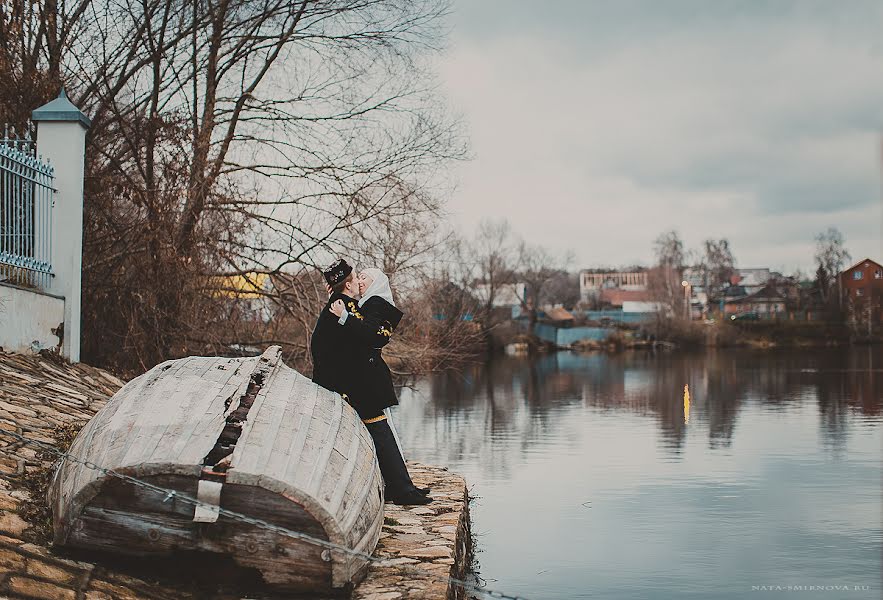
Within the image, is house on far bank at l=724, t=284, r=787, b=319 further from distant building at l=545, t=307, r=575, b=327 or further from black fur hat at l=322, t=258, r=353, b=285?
black fur hat at l=322, t=258, r=353, b=285

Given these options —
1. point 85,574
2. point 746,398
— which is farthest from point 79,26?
point 746,398

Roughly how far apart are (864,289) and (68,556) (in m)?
103

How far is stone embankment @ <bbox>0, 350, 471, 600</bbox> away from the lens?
16.4 feet

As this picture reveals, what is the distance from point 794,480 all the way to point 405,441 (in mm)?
7542

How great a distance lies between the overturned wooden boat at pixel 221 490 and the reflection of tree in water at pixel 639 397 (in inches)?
413

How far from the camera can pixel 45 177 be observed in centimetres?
1085

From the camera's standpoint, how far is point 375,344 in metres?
7.08

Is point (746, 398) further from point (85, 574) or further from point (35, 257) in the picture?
point (85, 574)

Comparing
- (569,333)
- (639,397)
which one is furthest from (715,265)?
(639,397)

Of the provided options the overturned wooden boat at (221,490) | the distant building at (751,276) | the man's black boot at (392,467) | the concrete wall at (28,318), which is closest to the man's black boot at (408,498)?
the man's black boot at (392,467)

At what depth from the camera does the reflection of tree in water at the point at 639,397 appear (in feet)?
65.8

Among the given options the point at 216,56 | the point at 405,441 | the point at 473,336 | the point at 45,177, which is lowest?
the point at 405,441

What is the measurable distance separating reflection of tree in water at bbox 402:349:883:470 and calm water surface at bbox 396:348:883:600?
3.8 inches

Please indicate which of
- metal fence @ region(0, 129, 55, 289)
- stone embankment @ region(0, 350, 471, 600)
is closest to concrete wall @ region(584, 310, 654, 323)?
metal fence @ region(0, 129, 55, 289)
